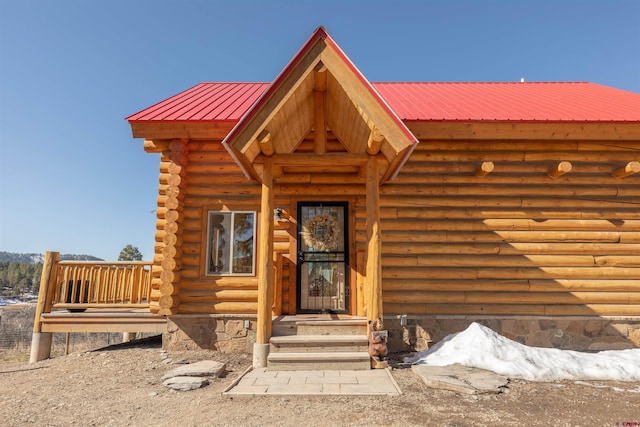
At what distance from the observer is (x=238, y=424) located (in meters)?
3.53

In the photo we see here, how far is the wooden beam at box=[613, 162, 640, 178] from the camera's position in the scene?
684 cm

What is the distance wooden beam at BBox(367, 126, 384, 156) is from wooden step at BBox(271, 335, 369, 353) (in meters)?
3.10

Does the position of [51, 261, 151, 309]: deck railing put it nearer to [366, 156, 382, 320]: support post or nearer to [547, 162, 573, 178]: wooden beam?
[366, 156, 382, 320]: support post

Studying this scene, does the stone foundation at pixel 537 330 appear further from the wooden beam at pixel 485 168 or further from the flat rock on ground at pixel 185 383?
the flat rock on ground at pixel 185 383

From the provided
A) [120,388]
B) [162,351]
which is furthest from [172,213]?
[120,388]

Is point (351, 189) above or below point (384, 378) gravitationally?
above

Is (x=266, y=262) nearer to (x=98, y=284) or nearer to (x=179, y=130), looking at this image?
(x=179, y=130)

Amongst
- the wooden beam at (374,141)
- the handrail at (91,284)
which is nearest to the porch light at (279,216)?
the wooden beam at (374,141)

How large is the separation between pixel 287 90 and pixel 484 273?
5.26 metres

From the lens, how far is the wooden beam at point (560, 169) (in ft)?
22.7

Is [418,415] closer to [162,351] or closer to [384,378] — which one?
[384,378]

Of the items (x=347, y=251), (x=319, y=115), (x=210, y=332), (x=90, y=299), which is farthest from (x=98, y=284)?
(x=319, y=115)

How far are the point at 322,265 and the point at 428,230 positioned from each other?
91.9 inches

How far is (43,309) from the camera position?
Answer: 23.4 feet
